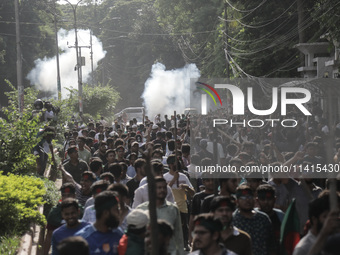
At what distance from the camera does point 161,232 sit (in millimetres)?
5441

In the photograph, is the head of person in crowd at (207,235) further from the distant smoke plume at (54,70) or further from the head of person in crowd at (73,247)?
the distant smoke plume at (54,70)

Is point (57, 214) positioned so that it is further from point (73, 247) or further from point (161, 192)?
point (73, 247)

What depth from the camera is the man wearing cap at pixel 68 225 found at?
6.42 meters

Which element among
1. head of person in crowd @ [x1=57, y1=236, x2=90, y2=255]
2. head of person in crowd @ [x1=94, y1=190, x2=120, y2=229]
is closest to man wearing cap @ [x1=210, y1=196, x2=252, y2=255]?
head of person in crowd @ [x1=94, y1=190, x2=120, y2=229]

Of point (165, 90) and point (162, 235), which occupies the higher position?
point (165, 90)

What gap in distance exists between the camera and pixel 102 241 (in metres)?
5.83

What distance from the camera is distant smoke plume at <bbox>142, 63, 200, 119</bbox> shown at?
70.1 metres

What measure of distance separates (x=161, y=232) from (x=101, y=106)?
38.0 m

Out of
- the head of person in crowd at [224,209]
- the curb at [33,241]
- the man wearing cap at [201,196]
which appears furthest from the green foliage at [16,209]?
the head of person in crowd at [224,209]

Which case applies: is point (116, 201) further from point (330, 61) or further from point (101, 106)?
point (101, 106)

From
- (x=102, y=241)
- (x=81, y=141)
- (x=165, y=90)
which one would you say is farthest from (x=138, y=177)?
(x=165, y=90)

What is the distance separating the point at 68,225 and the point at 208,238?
1.79 m

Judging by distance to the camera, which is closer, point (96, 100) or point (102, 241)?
point (102, 241)

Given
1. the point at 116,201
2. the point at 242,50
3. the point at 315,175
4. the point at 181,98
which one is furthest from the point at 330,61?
the point at 181,98
